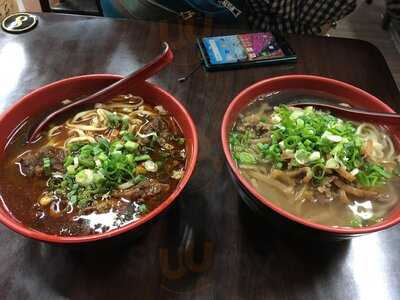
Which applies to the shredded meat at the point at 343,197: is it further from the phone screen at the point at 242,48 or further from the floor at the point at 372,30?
the floor at the point at 372,30

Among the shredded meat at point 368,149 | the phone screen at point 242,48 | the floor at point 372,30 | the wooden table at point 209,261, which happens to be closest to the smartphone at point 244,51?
the phone screen at point 242,48

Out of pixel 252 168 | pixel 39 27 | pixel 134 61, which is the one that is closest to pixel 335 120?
pixel 252 168

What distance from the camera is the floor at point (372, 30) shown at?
338 cm

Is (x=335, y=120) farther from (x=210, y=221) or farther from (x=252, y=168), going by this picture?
(x=210, y=221)

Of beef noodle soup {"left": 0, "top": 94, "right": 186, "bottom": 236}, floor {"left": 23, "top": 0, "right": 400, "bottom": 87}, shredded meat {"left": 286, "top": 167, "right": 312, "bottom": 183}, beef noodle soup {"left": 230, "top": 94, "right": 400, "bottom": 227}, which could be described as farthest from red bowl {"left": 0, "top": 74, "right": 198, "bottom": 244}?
floor {"left": 23, "top": 0, "right": 400, "bottom": 87}

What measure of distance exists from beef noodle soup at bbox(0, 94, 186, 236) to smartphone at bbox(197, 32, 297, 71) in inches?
18.4

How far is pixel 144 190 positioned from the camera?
3.12ft

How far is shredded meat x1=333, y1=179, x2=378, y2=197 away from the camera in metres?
0.99

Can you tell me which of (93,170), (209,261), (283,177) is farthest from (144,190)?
(283,177)

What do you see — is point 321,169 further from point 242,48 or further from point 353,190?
point 242,48

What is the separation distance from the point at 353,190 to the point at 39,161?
80 centimetres

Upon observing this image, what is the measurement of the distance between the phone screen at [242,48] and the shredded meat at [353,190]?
0.69 metres

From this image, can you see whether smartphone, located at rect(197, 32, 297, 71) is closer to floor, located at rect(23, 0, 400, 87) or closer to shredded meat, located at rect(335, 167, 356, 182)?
shredded meat, located at rect(335, 167, 356, 182)

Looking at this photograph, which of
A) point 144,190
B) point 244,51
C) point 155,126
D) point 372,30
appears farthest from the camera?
point 372,30
